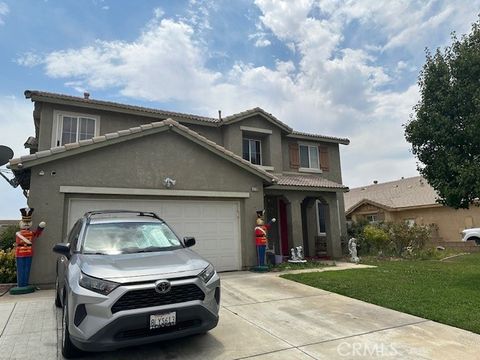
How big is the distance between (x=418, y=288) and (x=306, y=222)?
936 cm

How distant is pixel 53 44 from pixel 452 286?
13.9 metres

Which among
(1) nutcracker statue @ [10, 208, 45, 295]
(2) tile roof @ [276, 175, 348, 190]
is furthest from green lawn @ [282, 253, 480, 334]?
(1) nutcracker statue @ [10, 208, 45, 295]

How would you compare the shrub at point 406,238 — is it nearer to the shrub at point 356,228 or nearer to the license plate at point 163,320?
the shrub at point 356,228

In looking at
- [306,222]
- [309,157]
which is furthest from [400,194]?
[306,222]

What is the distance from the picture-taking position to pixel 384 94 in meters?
16.3

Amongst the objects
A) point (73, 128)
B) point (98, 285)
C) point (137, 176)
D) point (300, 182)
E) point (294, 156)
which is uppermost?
point (73, 128)

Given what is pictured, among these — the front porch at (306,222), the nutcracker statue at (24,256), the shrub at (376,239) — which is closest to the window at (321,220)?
the front porch at (306,222)

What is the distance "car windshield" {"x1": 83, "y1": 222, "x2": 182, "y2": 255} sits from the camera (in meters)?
5.15

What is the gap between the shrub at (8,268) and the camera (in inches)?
358

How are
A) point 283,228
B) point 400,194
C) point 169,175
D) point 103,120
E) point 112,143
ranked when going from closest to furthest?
1. point 112,143
2. point 169,175
3. point 103,120
4. point 283,228
5. point 400,194

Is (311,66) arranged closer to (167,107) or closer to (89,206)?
(167,107)

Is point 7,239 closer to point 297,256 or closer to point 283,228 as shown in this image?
point 297,256

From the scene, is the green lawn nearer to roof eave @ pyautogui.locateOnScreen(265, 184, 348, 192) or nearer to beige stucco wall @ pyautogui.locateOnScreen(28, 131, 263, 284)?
beige stucco wall @ pyautogui.locateOnScreen(28, 131, 263, 284)
